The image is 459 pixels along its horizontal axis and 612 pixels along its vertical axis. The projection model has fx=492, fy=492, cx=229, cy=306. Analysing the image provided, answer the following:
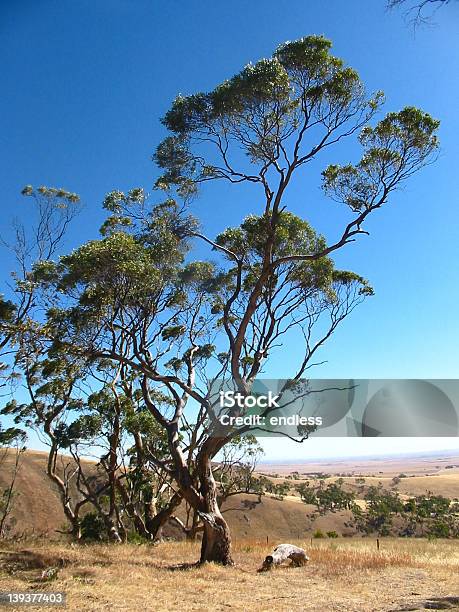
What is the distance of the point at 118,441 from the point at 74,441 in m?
2.50

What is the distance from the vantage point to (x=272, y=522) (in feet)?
169

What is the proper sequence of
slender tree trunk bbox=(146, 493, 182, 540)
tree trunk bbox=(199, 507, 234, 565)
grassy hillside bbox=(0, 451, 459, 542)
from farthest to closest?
grassy hillside bbox=(0, 451, 459, 542) < slender tree trunk bbox=(146, 493, 182, 540) < tree trunk bbox=(199, 507, 234, 565)

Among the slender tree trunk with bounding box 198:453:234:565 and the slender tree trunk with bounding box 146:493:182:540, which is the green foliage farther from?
the slender tree trunk with bounding box 198:453:234:565

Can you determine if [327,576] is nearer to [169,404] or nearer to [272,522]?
[169,404]

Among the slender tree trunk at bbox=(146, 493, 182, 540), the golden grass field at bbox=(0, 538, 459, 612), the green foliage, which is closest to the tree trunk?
the golden grass field at bbox=(0, 538, 459, 612)

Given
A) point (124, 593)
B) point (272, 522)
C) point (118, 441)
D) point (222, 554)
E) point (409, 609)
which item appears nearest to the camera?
point (409, 609)

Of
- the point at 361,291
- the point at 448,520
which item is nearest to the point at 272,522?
the point at 448,520

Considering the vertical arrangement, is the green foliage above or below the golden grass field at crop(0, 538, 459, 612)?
below

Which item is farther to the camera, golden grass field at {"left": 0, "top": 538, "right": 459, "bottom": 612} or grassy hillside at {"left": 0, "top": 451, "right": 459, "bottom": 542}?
grassy hillside at {"left": 0, "top": 451, "right": 459, "bottom": 542}

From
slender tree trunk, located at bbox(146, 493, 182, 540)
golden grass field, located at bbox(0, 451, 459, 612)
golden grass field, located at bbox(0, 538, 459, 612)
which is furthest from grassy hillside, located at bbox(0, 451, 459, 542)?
golden grass field, located at bbox(0, 538, 459, 612)

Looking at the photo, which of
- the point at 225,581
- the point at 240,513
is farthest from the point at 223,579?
the point at 240,513

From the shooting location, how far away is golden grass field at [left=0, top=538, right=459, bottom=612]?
8.29 meters

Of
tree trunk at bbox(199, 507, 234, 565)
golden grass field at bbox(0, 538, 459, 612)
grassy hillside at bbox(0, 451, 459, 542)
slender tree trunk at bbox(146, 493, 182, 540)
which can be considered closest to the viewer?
golden grass field at bbox(0, 538, 459, 612)

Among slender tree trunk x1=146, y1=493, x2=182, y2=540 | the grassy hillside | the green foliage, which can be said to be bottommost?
the grassy hillside
